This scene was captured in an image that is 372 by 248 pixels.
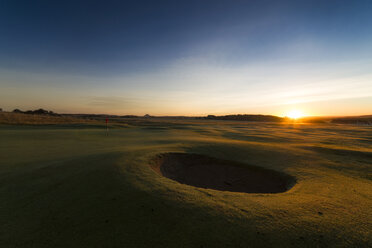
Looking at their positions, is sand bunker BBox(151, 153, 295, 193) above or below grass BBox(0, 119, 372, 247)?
below

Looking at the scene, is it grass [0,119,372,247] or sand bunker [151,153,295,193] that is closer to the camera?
grass [0,119,372,247]

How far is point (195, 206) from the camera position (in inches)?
166

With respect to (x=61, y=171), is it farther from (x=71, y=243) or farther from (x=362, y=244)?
(x=362, y=244)

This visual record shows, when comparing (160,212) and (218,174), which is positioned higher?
(160,212)

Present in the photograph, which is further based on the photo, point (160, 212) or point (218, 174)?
point (218, 174)

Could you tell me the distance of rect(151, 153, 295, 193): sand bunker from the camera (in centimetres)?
754

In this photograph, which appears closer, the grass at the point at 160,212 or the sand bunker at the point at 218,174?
the grass at the point at 160,212

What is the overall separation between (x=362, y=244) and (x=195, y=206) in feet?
11.2

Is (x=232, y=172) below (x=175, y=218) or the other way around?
below

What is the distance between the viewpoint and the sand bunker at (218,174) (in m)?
7.54

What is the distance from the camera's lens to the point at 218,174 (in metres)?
9.20

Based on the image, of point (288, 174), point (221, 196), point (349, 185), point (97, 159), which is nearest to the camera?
point (221, 196)

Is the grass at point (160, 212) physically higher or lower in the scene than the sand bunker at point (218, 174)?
higher

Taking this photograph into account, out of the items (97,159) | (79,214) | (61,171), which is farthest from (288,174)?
(61,171)
